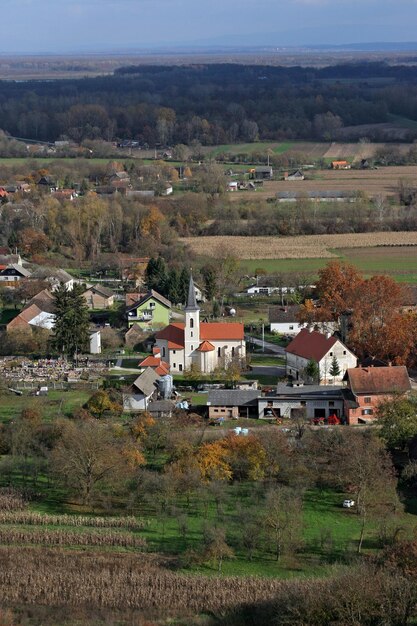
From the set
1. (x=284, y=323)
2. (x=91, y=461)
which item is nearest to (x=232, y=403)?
(x=91, y=461)

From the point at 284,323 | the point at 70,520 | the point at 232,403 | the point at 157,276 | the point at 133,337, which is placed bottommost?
the point at 133,337

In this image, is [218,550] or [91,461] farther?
[91,461]

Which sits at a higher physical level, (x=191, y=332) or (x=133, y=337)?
(x=191, y=332)

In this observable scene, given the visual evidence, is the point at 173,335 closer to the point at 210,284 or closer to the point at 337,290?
the point at 337,290

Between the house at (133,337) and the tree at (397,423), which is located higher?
the tree at (397,423)

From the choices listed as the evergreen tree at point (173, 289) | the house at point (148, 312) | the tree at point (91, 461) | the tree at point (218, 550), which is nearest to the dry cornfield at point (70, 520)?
the tree at point (91, 461)

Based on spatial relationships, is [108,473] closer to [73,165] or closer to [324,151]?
[73,165]

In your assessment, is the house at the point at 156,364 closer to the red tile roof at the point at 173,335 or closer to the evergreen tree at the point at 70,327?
the red tile roof at the point at 173,335
